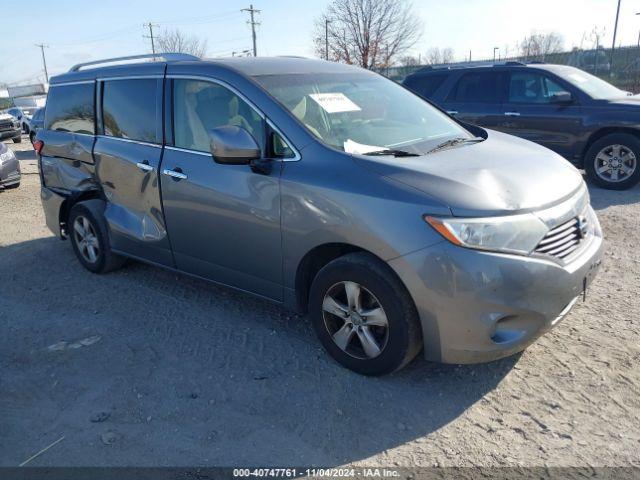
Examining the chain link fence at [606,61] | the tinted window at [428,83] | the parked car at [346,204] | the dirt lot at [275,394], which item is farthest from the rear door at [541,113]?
the chain link fence at [606,61]

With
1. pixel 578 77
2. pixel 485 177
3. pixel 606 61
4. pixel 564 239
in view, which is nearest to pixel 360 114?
pixel 485 177

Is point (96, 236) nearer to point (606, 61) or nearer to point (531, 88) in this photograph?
point (531, 88)

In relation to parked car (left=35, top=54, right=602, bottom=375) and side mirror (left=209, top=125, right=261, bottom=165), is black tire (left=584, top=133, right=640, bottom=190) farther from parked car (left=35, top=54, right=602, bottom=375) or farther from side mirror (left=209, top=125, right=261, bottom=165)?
side mirror (left=209, top=125, right=261, bottom=165)

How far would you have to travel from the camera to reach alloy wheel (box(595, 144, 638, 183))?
7934 mm

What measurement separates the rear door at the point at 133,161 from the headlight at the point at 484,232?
94.9 inches

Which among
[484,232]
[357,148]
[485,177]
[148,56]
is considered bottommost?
[484,232]

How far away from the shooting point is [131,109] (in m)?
4.56

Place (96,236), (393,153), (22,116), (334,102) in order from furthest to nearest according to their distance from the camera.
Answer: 1. (22,116)
2. (96,236)
3. (334,102)
4. (393,153)

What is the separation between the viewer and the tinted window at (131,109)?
14.3 ft

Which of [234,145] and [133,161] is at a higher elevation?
[234,145]

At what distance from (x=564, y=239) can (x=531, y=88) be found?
20.8 feet

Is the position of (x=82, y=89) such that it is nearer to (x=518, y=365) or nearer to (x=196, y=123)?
(x=196, y=123)

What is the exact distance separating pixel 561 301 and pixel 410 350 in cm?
86

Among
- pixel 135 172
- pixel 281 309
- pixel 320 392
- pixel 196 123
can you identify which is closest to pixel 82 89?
pixel 135 172
